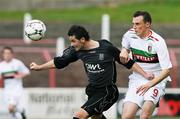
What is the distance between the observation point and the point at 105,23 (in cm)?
2362

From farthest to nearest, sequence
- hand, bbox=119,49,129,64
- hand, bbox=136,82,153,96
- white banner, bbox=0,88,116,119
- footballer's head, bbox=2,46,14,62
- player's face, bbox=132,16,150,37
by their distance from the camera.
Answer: white banner, bbox=0,88,116,119 → footballer's head, bbox=2,46,14,62 → player's face, bbox=132,16,150,37 → hand, bbox=119,49,129,64 → hand, bbox=136,82,153,96

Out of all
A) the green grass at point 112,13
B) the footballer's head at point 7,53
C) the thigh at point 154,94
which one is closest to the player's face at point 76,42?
the thigh at point 154,94

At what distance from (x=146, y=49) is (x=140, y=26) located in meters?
0.36

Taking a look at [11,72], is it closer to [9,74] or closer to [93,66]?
[9,74]

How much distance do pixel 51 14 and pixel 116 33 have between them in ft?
16.3

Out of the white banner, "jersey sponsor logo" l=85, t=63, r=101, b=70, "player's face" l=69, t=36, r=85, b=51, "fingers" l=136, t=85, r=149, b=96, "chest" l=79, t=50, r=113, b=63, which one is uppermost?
"player's face" l=69, t=36, r=85, b=51

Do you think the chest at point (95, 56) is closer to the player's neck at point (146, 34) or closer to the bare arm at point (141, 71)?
the bare arm at point (141, 71)

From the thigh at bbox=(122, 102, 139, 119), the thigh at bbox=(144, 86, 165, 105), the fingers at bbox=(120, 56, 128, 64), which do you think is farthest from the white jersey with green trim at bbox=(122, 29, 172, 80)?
the thigh at bbox=(122, 102, 139, 119)

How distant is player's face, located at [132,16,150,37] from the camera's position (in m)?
11.8

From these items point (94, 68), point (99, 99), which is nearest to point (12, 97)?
point (99, 99)

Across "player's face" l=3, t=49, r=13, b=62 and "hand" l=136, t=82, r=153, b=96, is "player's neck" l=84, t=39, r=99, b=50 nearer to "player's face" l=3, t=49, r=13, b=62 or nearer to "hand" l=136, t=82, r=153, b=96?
"hand" l=136, t=82, r=153, b=96

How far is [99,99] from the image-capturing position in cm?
1197

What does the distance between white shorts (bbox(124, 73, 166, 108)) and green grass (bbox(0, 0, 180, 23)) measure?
19999 millimetres

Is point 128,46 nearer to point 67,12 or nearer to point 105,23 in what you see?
point 105,23
